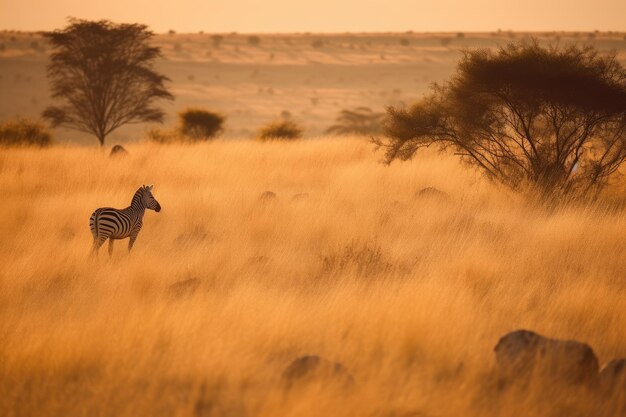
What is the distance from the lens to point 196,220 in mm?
9211

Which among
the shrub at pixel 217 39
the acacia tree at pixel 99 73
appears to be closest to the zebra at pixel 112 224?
the acacia tree at pixel 99 73

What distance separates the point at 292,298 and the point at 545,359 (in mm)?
2210

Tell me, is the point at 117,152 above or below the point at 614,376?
below

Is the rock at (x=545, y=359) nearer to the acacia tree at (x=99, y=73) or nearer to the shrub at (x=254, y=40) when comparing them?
the acacia tree at (x=99, y=73)

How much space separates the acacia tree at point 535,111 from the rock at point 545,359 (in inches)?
263

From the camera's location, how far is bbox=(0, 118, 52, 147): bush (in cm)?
2097

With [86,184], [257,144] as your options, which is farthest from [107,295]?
[257,144]

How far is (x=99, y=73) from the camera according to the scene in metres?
20.8

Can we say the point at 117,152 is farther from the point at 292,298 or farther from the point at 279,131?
the point at 292,298

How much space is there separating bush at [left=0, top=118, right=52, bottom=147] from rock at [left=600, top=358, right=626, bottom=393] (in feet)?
66.0

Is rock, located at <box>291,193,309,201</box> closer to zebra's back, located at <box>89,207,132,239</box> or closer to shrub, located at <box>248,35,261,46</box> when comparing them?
zebra's back, located at <box>89,207,132,239</box>

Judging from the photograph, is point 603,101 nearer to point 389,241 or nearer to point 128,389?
point 389,241

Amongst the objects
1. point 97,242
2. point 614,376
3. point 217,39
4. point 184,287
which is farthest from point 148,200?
point 217,39

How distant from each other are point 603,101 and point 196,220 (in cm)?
683
